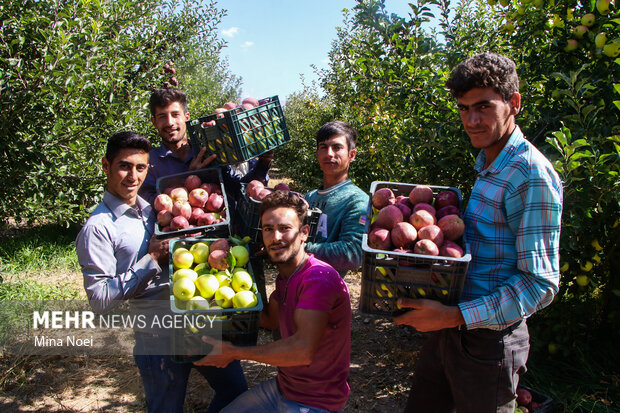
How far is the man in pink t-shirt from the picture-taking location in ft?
6.03

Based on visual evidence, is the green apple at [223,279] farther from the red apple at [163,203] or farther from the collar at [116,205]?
the collar at [116,205]

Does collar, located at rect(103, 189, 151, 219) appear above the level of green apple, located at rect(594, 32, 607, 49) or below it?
below

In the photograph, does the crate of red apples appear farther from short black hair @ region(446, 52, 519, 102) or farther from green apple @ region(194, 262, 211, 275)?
green apple @ region(194, 262, 211, 275)

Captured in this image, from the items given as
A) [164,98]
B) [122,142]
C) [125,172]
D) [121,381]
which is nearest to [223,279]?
[125,172]

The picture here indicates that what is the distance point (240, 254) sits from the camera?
6.79 feet

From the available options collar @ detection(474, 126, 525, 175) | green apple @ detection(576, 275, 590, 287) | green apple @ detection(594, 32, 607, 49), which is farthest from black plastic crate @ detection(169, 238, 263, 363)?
green apple @ detection(594, 32, 607, 49)

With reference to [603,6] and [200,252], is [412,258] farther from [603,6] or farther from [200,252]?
[603,6]

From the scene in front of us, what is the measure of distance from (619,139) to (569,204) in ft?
1.40

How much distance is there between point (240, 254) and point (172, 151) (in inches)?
46.7

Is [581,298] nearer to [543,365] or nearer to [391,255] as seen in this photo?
[543,365]

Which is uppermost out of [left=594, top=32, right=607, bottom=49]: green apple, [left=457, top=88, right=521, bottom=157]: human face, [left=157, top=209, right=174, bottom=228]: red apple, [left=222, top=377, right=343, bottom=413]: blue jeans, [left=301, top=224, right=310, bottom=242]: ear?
[left=594, top=32, right=607, bottom=49]: green apple

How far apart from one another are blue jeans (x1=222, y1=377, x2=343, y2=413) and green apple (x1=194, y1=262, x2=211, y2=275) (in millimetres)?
677

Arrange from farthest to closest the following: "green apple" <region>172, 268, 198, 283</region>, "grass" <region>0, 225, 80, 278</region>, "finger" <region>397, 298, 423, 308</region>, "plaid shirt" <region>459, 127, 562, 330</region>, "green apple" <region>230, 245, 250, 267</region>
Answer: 1. "grass" <region>0, 225, 80, 278</region>
2. "green apple" <region>230, 245, 250, 267</region>
3. "green apple" <region>172, 268, 198, 283</region>
4. "finger" <region>397, 298, 423, 308</region>
5. "plaid shirt" <region>459, 127, 562, 330</region>

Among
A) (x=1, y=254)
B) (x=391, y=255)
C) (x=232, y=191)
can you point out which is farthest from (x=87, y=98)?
(x=391, y=255)
